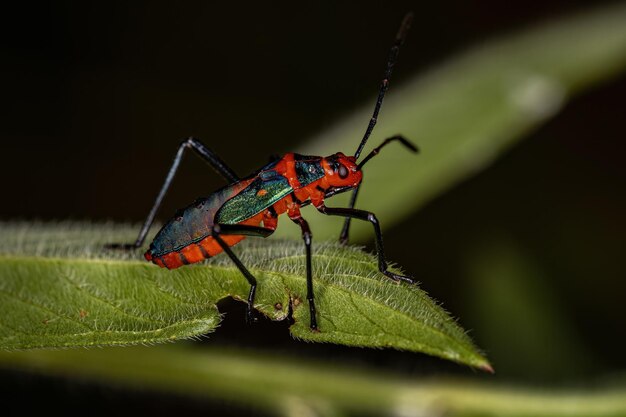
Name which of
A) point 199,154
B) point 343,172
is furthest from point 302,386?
point 199,154

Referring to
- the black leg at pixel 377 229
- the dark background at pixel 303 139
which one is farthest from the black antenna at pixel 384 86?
the dark background at pixel 303 139

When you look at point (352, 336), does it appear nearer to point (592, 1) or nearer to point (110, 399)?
point (110, 399)

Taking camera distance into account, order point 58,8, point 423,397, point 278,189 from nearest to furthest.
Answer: point 423,397, point 278,189, point 58,8

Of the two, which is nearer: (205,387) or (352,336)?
(352,336)

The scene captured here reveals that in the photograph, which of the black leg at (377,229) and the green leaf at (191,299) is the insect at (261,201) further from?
the green leaf at (191,299)

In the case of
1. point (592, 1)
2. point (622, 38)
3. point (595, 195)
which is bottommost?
point (595, 195)

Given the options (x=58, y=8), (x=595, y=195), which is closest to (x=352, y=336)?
(x=595, y=195)

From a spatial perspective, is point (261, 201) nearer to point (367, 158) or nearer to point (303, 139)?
point (367, 158)
